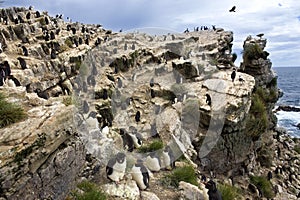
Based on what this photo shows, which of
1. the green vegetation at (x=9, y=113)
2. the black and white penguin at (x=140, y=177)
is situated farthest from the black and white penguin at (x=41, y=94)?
the green vegetation at (x=9, y=113)

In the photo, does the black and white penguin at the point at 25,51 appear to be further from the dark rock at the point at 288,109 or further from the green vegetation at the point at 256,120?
the dark rock at the point at 288,109

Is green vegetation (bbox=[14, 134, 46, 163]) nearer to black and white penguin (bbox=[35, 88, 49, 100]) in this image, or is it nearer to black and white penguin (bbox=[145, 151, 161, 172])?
black and white penguin (bbox=[145, 151, 161, 172])

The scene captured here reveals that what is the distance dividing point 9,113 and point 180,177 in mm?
7449

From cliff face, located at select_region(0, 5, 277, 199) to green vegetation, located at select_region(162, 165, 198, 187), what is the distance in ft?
5.76

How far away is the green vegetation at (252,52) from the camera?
2883 centimetres

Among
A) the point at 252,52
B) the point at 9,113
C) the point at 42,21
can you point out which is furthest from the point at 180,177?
the point at 42,21

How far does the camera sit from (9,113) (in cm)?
738

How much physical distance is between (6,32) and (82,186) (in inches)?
805

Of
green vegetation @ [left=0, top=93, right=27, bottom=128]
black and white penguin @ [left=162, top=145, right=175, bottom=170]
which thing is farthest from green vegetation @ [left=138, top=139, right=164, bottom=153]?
green vegetation @ [left=0, top=93, right=27, bottom=128]

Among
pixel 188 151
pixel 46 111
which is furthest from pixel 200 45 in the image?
pixel 46 111

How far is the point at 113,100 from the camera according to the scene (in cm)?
2242

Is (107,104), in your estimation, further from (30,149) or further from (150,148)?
(30,149)

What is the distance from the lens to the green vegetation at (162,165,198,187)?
11938 mm

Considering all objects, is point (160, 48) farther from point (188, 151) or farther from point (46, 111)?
point (46, 111)
